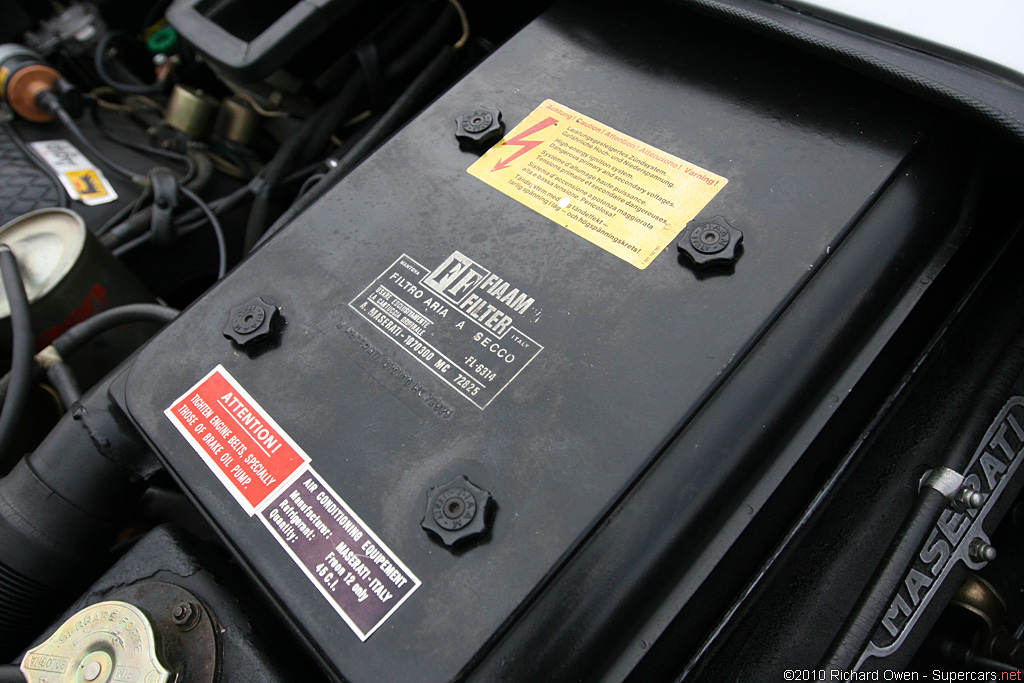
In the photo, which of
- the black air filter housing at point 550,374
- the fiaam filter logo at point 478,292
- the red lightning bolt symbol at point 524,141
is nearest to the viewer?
the black air filter housing at point 550,374

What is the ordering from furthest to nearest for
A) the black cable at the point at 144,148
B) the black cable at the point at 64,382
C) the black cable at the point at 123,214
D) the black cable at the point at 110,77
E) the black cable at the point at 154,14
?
1. the black cable at the point at 154,14
2. the black cable at the point at 110,77
3. the black cable at the point at 144,148
4. the black cable at the point at 123,214
5. the black cable at the point at 64,382

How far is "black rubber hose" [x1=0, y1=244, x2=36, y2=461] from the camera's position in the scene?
2.80 ft

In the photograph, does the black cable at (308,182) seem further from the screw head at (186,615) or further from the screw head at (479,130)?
the screw head at (186,615)

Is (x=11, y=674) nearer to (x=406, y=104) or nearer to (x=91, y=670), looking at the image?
(x=91, y=670)

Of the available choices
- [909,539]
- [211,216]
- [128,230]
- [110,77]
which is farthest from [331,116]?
[909,539]

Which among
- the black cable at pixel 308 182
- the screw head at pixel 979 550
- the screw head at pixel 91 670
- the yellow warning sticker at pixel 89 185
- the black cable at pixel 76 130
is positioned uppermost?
the screw head at pixel 979 550

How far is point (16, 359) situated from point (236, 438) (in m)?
0.42

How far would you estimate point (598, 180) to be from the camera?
2.48 ft

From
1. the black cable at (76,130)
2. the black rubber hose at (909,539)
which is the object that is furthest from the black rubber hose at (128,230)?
the black rubber hose at (909,539)

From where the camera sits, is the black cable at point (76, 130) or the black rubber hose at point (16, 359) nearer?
the black rubber hose at point (16, 359)

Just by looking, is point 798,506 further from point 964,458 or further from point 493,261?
point 493,261

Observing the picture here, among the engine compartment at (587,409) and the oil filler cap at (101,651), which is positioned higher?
the engine compartment at (587,409)

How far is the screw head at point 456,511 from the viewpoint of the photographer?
59 centimetres

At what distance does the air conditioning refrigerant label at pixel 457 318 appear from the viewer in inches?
26.2
